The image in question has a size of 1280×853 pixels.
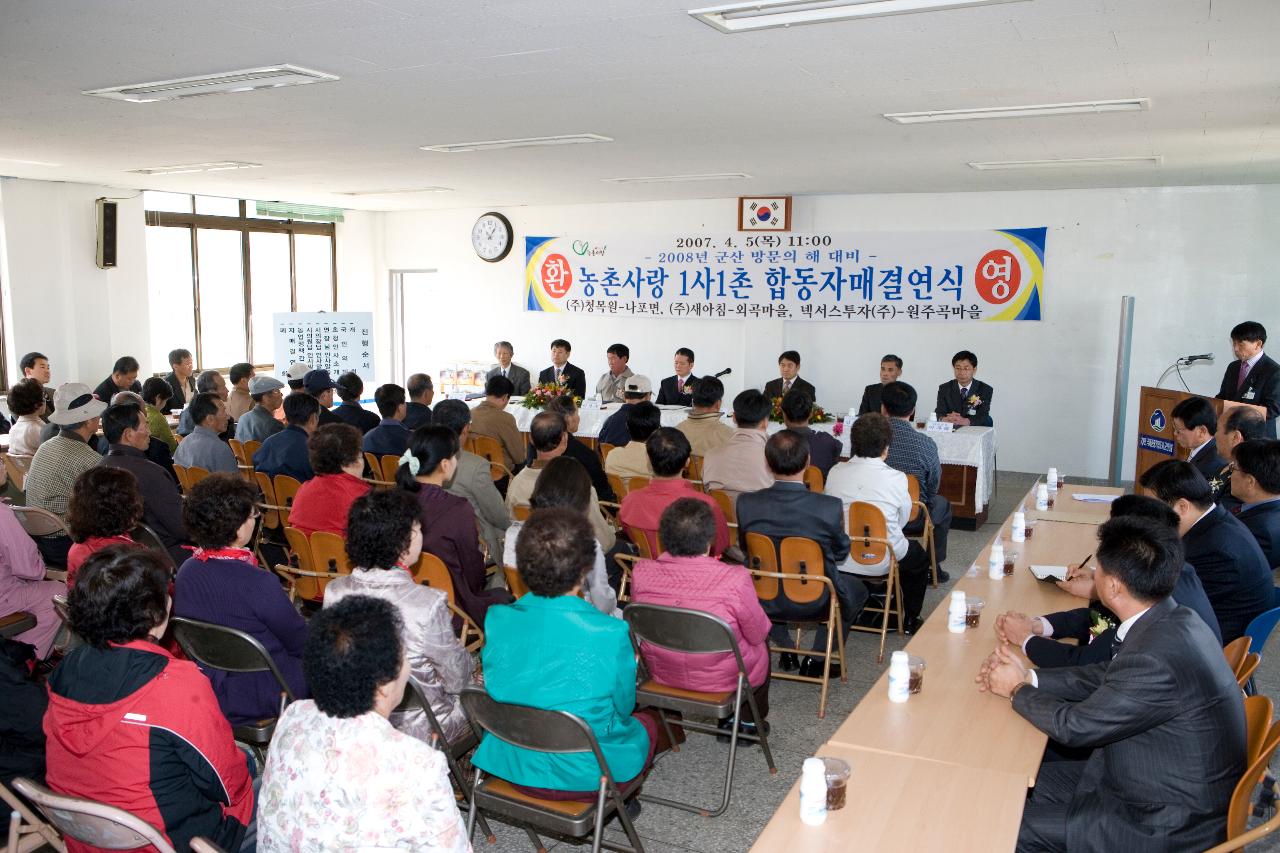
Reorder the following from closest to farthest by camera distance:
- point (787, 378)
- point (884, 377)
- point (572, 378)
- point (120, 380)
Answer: point (120, 380) < point (884, 377) < point (787, 378) < point (572, 378)

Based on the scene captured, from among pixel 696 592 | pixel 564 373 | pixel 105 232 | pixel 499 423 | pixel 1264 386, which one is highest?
pixel 105 232

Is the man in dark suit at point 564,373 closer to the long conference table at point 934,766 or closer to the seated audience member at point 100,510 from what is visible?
the seated audience member at point 100,510

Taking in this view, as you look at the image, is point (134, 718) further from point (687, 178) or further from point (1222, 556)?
point (687, 178)

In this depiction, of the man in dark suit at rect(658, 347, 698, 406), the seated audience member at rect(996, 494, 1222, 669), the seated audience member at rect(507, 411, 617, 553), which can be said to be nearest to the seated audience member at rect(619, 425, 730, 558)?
the seated audience member at rect(507, 411, 617, 553)

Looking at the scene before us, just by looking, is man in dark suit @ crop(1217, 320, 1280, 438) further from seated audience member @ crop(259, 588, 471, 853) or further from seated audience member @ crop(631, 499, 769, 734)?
seated audience member @ crop(259, 588, 471, 853)

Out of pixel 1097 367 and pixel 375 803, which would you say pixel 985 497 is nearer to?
pixel 1097 367

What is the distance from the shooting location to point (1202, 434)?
509 centimetres

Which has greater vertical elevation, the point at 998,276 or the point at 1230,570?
the point at 998,276

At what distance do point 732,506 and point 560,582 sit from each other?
2.70 meters

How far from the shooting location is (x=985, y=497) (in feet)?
Result: 25.1

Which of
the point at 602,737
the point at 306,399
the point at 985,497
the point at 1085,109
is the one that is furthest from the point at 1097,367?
the point at 602,737

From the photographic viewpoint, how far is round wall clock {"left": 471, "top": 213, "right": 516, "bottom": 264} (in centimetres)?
1219

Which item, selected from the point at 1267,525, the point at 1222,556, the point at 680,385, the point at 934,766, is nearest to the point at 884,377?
the point at 680,385

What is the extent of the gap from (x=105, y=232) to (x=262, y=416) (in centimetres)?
450
